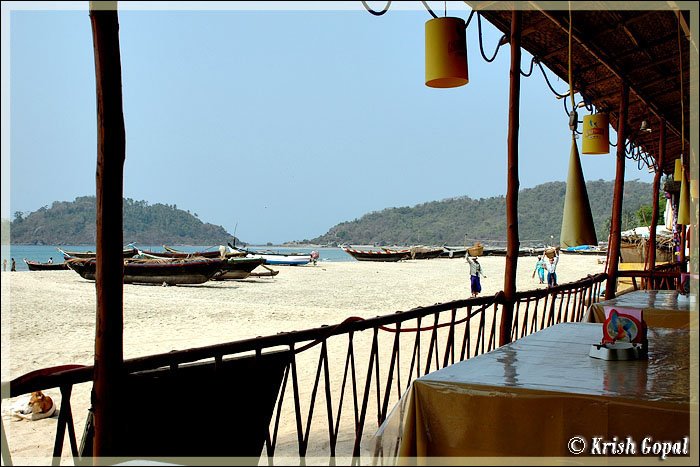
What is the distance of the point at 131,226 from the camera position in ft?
280

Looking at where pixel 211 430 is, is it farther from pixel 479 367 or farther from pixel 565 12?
pixel 565 12

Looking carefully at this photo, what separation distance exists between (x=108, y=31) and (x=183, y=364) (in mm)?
1095

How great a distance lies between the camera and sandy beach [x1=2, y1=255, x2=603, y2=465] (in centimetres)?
588

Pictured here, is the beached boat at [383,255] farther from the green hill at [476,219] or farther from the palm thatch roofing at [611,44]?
the palm thatch roofing at [611,44]

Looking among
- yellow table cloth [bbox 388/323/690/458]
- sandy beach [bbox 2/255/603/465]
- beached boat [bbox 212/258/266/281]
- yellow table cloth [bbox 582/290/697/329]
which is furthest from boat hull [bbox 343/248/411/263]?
yellow table cloth [bbox 388/323/690/458]

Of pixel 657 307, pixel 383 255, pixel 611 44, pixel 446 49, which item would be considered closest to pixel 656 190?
pixel 611 44

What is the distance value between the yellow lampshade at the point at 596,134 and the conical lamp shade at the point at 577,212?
2.74 metres

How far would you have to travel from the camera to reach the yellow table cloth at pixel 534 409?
5.21 feet

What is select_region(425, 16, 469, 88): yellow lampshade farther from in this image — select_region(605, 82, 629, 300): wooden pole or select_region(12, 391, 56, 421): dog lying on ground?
select_region(605, 82, 629, 300): wooden pole

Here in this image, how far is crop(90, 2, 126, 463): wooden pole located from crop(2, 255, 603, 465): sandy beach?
125 centimetres

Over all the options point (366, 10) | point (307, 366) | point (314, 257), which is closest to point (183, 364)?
point (366, 10)

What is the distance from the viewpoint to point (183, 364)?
1.98 m

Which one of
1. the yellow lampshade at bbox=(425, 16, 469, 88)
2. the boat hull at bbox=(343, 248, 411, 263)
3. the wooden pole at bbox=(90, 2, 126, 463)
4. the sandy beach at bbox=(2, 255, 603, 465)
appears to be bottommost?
the sandy beach at bbox=(2, 255, 603, 465)

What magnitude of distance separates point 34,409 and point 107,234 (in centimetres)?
404
